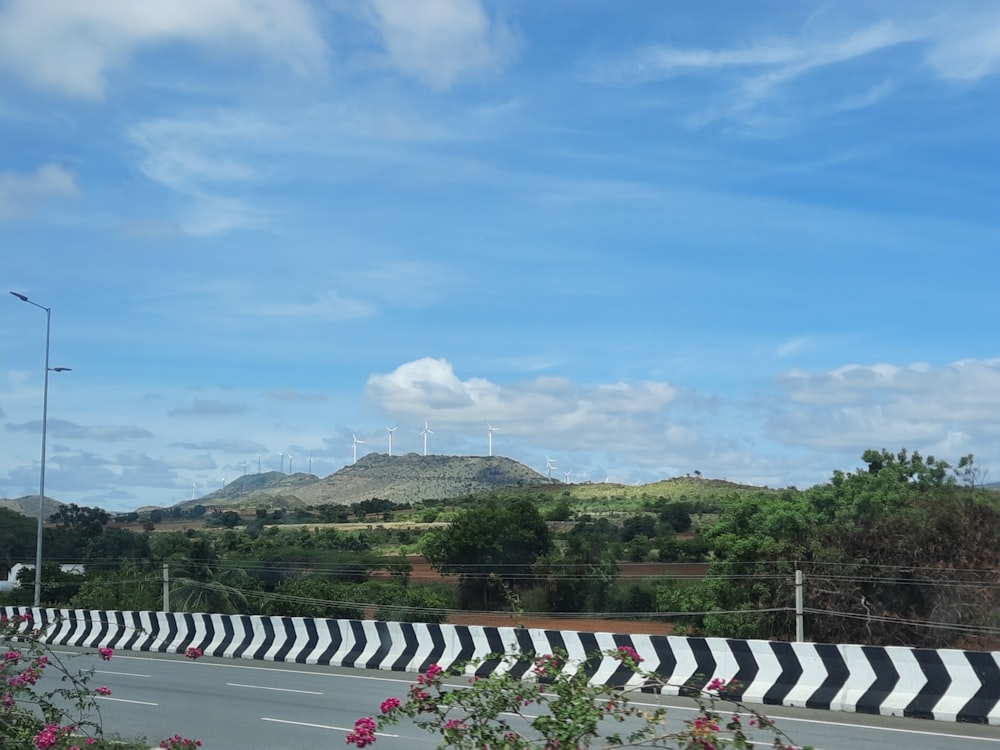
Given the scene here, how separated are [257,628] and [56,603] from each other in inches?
727

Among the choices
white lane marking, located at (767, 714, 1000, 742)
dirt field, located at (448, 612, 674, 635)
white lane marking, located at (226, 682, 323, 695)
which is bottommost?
white lane marking, located at (226, 682, 323, 695)

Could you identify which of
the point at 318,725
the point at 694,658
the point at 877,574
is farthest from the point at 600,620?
the point at 318,725

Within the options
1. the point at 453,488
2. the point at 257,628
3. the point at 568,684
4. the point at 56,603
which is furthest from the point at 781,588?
the point at 453,488

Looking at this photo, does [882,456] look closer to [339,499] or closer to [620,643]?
[620,643]

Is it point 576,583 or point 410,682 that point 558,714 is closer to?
point 410,682

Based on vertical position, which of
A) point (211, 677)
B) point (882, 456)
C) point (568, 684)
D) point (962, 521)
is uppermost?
point (882, 456)

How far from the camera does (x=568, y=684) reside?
5.79m

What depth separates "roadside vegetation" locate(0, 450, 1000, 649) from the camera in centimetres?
2331

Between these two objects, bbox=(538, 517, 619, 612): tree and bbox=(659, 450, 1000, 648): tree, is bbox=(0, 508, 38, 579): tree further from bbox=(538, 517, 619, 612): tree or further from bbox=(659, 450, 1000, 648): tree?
bbox=(659, 450, 1000, 648): tree

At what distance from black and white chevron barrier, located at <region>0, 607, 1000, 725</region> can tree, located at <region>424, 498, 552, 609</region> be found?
17.8 m

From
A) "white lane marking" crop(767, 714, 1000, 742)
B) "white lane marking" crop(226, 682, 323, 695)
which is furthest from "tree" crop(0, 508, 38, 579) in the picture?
"white lane marking" crop(767, 714, 1000, 742)

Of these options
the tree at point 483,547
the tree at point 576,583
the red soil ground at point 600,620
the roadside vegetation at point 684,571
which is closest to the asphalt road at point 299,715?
the roadside vegetation at point 684,571

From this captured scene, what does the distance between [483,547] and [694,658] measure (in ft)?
89.9

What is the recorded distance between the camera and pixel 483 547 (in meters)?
43.2
